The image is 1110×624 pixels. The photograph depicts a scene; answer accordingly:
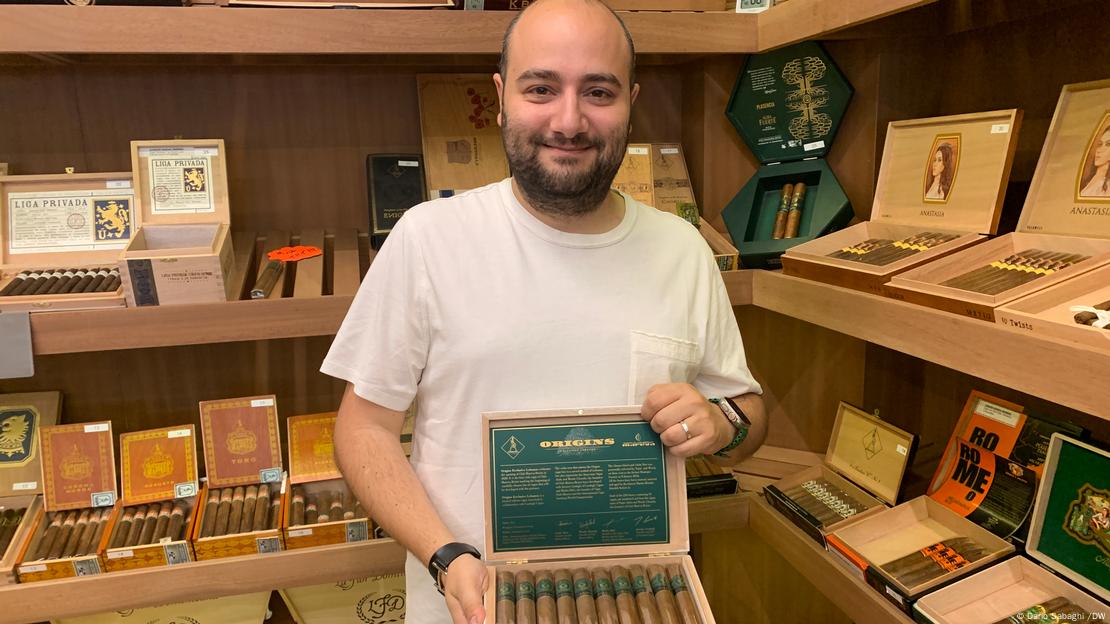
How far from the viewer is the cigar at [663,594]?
104cm

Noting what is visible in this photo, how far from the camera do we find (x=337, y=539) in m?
1.75

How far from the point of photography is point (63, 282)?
158 centimetres

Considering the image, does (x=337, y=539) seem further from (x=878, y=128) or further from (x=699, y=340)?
(x=878, y=128)

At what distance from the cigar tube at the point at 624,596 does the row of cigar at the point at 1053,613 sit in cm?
69

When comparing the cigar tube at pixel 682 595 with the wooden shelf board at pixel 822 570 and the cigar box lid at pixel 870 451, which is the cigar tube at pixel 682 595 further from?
the cigar box lid at pixel 870 451

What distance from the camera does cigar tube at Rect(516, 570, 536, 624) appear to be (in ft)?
3.35

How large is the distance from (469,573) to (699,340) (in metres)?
0.58

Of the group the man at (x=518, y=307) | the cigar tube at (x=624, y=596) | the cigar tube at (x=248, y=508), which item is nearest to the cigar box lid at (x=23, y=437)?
the cigar tube at (x=248, y=508)

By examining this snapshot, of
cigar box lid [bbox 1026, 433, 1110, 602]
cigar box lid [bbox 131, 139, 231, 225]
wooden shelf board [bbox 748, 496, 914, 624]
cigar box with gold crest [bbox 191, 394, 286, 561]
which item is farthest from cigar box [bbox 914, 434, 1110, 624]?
cigar box lid [bbox 131, 139, 231, 225]

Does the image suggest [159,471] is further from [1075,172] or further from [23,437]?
[1075,172]

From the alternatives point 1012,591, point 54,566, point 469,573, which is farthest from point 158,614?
point 1012,591

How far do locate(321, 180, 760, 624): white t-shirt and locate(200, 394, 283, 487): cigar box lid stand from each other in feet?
2.62

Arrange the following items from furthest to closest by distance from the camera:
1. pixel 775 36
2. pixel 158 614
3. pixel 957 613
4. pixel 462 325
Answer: pixel 158 614 < pixel 775 36 < pixel 957 613 < pixel 462 325

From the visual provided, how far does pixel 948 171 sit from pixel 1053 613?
873 millimetres
